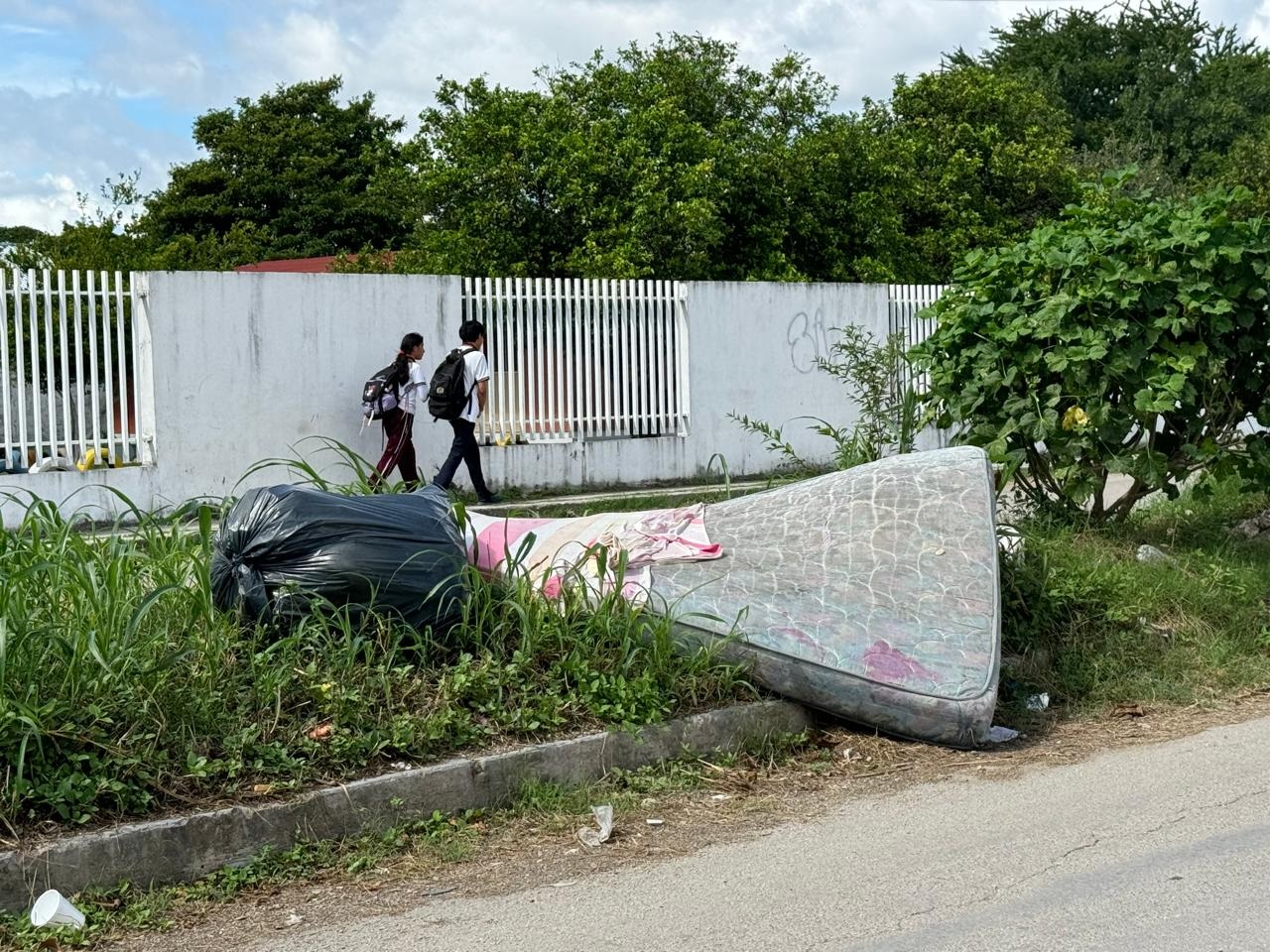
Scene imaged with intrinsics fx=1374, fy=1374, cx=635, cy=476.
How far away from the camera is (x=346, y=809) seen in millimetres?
4375

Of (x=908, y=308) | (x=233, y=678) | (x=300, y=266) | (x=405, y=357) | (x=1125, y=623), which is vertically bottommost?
(x=1125, y=623)

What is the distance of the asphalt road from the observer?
3660 mm

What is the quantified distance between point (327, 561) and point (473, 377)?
754cm

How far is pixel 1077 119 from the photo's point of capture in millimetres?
42125

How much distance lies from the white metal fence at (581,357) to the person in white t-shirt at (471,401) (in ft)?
3.14

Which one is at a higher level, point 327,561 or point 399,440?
point 399,440

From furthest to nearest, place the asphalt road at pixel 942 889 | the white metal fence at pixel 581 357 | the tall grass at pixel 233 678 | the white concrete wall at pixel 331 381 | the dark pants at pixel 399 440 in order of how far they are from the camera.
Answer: the white metal fence at pixel 581 357 < the dark pants at pixel 399 440 < the white concrete wall at pixel 331 381 < the tall grass at pixel 233 678 < the asphalt road at pixel 942 889

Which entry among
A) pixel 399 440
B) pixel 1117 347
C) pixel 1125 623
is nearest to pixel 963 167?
pixel 399 440

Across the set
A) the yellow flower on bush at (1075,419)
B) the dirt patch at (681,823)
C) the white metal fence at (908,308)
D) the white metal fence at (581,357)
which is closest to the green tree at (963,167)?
the white metal fence at (908,308)

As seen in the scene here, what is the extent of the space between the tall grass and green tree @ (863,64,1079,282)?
58.2 ft

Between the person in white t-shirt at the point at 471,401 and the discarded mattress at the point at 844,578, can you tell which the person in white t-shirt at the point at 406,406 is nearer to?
the person in white t-shirt at the point at 471,401

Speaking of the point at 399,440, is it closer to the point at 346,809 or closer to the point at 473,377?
the point at 473,377

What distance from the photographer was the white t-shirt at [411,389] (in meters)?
12.6

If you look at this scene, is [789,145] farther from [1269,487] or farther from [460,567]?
[460,567]
